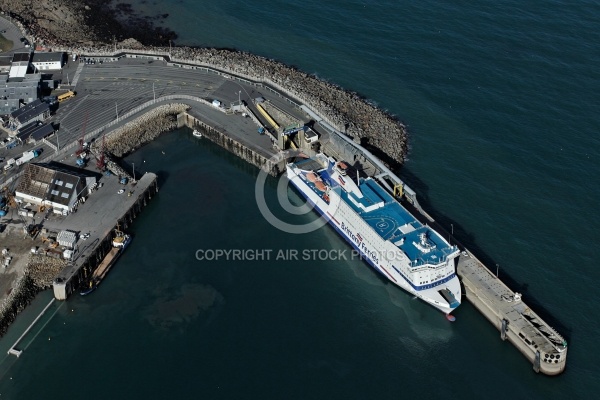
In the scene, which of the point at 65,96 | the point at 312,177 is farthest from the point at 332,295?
the point at 65,96

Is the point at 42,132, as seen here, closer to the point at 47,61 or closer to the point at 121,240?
the point at 47,61

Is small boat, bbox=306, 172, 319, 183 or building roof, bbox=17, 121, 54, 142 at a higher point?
small boat, bbox=306, 172, 319, 183

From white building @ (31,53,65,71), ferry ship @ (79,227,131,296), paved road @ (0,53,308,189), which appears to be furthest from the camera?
white building @ (31,53,65,71)

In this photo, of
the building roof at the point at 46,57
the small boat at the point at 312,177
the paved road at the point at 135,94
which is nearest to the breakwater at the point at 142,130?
the paved road at the point at 135,94

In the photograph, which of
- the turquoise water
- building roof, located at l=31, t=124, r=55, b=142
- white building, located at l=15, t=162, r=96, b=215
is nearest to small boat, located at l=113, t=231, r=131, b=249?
the turquoise water

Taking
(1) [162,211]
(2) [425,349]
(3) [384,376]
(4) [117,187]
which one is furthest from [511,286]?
(4) [117,187]

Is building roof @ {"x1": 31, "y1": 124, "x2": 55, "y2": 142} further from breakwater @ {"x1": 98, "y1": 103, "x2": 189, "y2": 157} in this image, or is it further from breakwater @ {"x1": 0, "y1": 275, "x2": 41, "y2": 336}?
breakwater @ {"x1": 0, "y1": 275, "x2": 41, "y2": 336}
